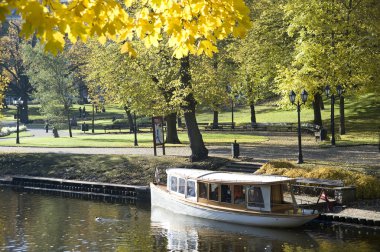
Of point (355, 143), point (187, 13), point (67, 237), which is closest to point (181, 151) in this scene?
point (355, 143)

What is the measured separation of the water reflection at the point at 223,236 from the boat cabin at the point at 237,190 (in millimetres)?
1206

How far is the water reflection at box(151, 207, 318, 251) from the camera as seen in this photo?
2516cm

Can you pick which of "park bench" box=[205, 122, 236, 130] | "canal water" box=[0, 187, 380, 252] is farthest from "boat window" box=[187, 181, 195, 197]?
"park bench" box=[205, 122, 236, 130]

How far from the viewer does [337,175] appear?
32.7 metres

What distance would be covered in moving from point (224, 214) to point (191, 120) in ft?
47.7

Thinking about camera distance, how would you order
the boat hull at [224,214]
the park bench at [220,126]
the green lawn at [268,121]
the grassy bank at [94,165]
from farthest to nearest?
the park bench at [220,126]
the green lawn at [268,121]
the grassy bank at [94,165]
the boat hull at [224,214]

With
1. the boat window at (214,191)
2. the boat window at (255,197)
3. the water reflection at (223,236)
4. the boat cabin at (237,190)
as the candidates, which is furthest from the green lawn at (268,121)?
the water reflection at (223,236)

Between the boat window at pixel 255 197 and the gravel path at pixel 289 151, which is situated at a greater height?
the gravel path at pixel 289 151

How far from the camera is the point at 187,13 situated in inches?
422

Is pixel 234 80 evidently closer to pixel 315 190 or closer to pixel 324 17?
pixel 324 17

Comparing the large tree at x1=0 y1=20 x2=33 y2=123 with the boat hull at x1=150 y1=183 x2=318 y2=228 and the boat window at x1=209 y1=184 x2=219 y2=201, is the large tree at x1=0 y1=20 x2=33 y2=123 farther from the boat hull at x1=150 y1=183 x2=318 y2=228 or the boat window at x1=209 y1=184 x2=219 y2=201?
the boat window at x1=209 y1=184 x2=219 y2=201

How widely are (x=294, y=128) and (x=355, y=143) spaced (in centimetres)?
1857

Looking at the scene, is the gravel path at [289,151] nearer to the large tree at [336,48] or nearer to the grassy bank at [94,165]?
the grassy bank at [94,165]

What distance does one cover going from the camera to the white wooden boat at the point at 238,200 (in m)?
28.7
